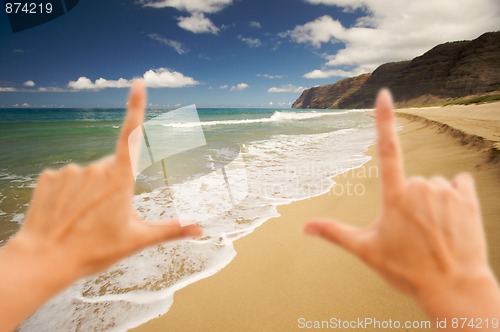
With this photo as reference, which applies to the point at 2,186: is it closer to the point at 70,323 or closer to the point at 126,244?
the point at 70,323

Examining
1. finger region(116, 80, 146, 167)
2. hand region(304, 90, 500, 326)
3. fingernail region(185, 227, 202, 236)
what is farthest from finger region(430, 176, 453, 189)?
finger region(116, 80, 146, 167)

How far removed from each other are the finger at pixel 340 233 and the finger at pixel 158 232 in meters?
0.46

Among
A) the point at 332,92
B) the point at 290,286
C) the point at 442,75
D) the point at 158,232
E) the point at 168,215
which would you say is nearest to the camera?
the point at 158,232

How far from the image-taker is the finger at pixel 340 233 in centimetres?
97

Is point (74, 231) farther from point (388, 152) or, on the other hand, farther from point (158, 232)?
point (388, 152)

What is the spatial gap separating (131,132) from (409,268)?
114cm

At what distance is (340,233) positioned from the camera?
984 millimetres

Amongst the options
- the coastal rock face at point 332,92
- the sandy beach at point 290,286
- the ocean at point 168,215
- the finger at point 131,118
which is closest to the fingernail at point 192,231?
the finger at point 131,118

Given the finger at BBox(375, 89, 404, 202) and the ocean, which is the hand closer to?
the finger at BBox(375, 89, 404, 202)

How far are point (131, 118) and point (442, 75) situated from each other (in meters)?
107

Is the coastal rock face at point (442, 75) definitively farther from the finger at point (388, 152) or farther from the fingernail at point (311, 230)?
the fingernail at point (311, 230)

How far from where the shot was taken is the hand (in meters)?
0.91

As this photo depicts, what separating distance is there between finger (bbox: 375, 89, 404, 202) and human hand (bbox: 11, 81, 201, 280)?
746 millimetres

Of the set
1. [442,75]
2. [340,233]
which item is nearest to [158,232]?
[340,233]
